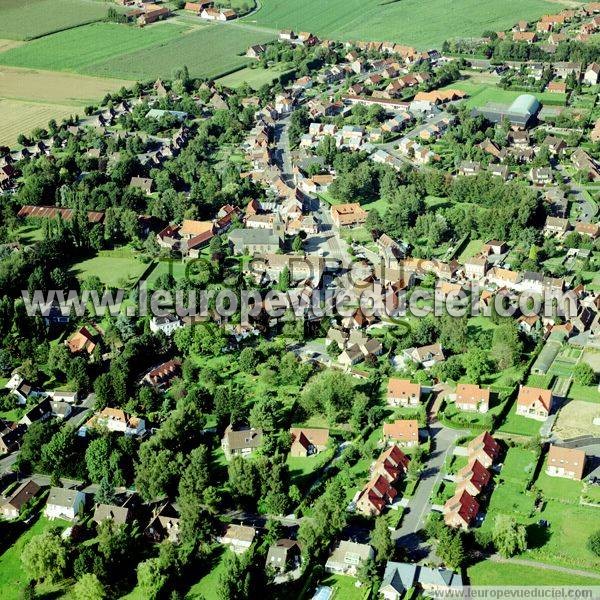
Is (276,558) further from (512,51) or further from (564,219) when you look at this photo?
(512,51)

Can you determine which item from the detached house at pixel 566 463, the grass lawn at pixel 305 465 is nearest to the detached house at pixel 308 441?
the grass lawn at pixel 305 465

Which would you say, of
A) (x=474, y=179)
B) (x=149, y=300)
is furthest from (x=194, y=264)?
(x=474, y=179)

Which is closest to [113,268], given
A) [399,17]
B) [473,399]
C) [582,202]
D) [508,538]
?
[473,399]

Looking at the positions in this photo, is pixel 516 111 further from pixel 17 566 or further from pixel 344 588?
pixel 17 566

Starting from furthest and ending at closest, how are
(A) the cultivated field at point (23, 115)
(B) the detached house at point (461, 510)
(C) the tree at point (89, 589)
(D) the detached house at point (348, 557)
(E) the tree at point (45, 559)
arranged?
(A) the cultivated field at point (23, 115)
(B) the detached house at point (461, 510)
(E) the tree at point (45, 559)
(D) the detached house at point (348, 557)
(C) the tree at point (89, 589)

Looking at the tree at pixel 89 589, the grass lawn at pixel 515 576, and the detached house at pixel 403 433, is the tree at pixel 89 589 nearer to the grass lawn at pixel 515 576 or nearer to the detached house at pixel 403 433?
the grass lawn at pixel 515 576

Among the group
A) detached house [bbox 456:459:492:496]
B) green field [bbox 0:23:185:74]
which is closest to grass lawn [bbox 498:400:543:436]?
detached house [bbox 456:459:492:496]
